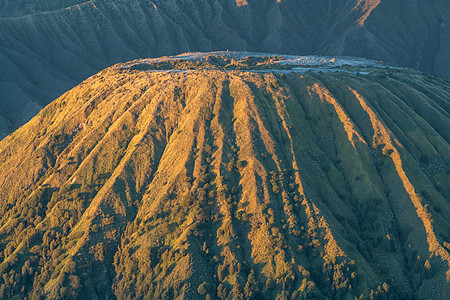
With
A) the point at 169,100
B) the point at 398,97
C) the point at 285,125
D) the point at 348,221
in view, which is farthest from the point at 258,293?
the point at 398,97

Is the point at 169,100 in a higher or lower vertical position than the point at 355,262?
higher

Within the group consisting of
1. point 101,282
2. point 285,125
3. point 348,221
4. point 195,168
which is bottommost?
point 101,282

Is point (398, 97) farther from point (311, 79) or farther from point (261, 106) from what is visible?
point (261, 106)

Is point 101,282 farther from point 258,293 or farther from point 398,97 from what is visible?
point 398,97

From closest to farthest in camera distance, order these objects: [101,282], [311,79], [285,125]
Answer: [101,282] < [285,125] < [311,79]

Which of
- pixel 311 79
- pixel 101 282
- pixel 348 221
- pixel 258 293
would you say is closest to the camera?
pixel 258 293

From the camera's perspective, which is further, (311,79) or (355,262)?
(311,79)
